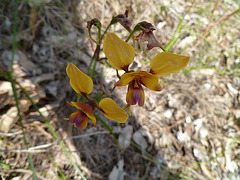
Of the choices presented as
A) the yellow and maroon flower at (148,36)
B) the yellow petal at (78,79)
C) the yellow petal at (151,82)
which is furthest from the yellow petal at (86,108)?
the yellow and maroon flower at (148,36)

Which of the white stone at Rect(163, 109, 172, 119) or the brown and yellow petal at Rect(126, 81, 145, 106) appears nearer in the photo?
the brown and yellow petal at Rect(126, 81, 145, 106)

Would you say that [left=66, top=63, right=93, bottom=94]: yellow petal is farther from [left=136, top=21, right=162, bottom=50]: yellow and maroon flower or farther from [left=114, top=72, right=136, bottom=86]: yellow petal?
[left=136, top=21, right=162, bottom=50]: yellow and maroon flower

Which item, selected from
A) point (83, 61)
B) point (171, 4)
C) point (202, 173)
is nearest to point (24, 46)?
point (83, 61)

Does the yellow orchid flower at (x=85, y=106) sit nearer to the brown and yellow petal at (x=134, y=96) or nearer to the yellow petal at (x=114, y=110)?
the yellow petal at (x=114, y=110)

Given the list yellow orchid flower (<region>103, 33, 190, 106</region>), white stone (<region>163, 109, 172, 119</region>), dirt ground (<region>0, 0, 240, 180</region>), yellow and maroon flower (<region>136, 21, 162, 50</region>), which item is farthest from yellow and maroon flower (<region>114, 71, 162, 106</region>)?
white stone (<region>163, 109, 172, 119</region>)

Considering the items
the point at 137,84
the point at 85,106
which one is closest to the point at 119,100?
the point at 137,84

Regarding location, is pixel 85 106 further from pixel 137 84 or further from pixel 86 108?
pixel 137 84

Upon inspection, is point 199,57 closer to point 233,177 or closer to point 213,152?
point 213,152
